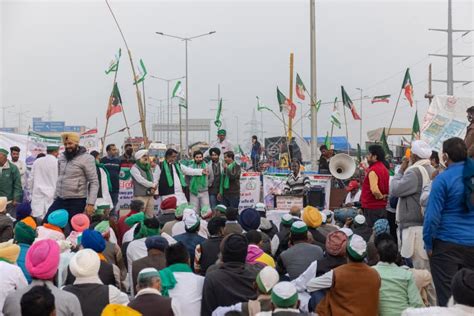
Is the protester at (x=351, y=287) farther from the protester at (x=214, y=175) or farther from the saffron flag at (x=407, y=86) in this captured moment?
the saffron flag at (x=407, y=86)

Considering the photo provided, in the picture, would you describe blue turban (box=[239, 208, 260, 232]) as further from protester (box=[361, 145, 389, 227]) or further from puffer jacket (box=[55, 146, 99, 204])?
puffer jacket (box=[55, 146, 99, 204])

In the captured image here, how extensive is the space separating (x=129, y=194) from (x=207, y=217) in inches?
141

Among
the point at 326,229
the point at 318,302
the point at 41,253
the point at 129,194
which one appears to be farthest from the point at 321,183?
the point at 41,253

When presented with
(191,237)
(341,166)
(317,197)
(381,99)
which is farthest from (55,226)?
(381,99)

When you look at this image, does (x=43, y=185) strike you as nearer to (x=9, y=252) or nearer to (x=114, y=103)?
(x=9, y=252)

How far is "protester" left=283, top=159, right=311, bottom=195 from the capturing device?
43.8 feet

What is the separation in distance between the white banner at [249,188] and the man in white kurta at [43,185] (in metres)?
4.80

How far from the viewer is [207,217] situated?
10.4 meters

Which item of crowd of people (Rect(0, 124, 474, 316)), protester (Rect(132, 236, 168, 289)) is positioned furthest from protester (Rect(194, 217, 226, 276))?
protester (Rect(132, 236, 168, 289))

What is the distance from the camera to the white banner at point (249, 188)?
46.8 ft

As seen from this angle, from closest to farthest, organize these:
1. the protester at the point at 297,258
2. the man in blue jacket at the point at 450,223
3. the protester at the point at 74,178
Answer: the man in blue jacket at the point at 450,223
the protester at the point at 297,258
the protester at the point at 74,178

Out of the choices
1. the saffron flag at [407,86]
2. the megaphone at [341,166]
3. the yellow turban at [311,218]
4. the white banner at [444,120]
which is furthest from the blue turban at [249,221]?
the saffron flag at [407,86]

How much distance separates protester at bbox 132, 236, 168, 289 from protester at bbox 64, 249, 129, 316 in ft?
3.50

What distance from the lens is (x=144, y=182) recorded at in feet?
39.9
